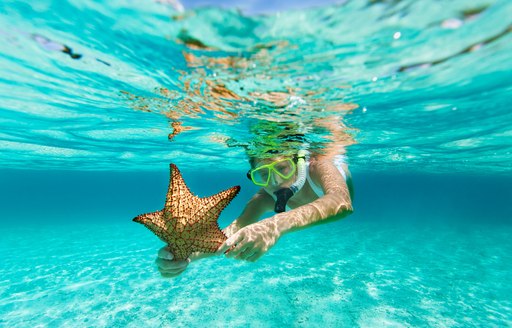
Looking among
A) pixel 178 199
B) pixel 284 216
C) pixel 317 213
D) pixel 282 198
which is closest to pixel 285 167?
pixel 282 198

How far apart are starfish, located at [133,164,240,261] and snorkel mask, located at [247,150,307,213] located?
2.12 metres

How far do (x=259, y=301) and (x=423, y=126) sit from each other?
31.7 feet

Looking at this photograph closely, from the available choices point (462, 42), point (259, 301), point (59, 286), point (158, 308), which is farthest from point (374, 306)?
point (59, 286)

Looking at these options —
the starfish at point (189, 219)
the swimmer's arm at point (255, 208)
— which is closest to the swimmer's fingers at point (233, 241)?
the starfish at point (189, 219)

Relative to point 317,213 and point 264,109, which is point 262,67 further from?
point 317,213

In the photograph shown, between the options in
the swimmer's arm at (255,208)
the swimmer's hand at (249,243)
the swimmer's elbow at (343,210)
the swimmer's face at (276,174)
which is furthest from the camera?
the swimmer's face at (276,174)

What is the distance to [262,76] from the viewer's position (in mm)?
6469

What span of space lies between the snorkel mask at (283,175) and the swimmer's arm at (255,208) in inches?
17.3

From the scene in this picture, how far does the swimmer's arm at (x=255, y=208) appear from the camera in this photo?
529 centimetres

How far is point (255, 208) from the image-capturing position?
234 inches

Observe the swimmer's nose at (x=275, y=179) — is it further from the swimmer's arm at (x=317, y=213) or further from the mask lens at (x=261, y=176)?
the swimmer's arm at (x=317, y=213)

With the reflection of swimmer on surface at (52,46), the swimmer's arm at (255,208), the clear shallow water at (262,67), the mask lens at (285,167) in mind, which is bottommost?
the swimmer's arm at (255,208)

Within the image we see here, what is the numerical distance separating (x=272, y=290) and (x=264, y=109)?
654cm

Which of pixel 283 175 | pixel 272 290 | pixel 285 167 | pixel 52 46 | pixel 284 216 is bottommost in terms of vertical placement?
pixel 272 290
